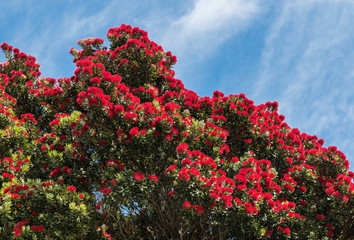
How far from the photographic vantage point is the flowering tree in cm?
887

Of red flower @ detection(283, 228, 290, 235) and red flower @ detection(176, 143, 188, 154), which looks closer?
red flower @ detection(176, 143, 188, 154)

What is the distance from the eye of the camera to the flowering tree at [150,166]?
29.1 ft

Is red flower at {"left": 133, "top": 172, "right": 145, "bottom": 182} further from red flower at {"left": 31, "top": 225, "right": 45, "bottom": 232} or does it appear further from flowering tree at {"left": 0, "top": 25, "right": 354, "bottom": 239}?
red flower at {"left": 31, "top": 225, "right": 45, "bottom": 232}

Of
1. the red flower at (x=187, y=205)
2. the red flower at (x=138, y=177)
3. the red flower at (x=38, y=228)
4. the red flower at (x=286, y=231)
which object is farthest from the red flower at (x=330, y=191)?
the red flower at (x=38, y=228)

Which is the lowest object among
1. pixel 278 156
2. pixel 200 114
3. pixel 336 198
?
pixel 336 198

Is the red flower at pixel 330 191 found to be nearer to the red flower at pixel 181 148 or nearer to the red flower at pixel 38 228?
the red flower at pixel 181 148

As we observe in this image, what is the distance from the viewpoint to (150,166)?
32.7 ft

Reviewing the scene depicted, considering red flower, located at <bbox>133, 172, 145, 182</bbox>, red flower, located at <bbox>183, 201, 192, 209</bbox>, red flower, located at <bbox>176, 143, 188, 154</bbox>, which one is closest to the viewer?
red flower, located at <bbox>183, 201, 192, 209</bbox>

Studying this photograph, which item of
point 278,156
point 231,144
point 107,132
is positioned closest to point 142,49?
point 107,132

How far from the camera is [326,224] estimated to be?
37.1 feet

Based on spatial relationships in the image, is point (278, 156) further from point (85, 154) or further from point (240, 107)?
point (85, 154)

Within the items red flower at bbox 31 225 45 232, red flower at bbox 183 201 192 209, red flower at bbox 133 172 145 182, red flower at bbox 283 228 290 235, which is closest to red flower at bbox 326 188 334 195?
red flower at bbox 283 228 290 235

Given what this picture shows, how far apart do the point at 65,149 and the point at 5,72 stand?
7241 mm

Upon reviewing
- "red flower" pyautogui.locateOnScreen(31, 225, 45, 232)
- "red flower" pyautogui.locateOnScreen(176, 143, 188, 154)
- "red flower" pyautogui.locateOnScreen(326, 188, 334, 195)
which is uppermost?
"red flower" pyautogui.locateOnScreen(326, 188, 334, 195)
